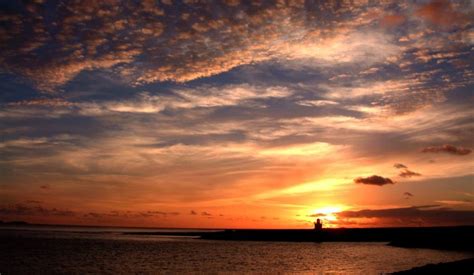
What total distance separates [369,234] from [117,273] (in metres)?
103

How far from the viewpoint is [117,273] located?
47.2 m

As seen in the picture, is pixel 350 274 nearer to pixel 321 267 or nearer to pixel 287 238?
pixel 321 267

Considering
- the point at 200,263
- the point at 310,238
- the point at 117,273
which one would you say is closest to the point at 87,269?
the point at 117,273

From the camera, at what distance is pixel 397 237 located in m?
127

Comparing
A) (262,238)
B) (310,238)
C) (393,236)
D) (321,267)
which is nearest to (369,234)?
(393,236)

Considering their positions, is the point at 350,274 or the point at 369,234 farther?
the point at 369,234

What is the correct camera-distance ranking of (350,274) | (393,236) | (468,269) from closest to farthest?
(468,269) < (350,274) < (393,236)

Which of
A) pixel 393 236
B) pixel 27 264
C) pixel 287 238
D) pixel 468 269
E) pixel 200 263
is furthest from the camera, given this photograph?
pixel 287 238

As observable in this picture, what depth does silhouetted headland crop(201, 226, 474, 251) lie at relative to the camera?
84125mm

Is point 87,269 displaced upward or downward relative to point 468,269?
downward

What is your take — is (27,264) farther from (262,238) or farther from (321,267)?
(262,238)

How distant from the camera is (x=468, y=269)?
33.4 m

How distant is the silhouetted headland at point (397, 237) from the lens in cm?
8412

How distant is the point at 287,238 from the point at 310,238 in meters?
11.6
